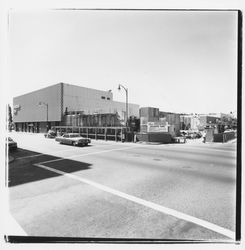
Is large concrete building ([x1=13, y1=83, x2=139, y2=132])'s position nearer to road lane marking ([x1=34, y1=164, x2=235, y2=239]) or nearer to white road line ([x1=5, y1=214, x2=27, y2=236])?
road lane marking ([x1=34, y1=164, x2=235, y2=239])

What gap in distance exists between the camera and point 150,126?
27375mm

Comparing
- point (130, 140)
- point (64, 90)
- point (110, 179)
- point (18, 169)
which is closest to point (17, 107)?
point (64, 90)

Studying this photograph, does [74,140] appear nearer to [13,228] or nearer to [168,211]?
[13,228]

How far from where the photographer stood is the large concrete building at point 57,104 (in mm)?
45719

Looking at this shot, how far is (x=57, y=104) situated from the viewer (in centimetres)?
4628

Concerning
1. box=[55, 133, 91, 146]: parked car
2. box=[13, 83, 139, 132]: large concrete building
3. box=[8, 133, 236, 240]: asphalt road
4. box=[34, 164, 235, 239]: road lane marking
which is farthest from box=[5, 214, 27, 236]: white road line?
box=[13, 83, 139, 132]: large concrete building

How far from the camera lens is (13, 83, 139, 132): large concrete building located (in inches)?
1800

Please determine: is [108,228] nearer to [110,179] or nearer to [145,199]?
[145,199]

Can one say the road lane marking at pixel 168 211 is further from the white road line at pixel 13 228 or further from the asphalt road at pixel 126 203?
the white road line at pixel 13 228

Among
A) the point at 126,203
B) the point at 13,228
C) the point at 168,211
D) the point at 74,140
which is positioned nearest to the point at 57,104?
the point at 74,140

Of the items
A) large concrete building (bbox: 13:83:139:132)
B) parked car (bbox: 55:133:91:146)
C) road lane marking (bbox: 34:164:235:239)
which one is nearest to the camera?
road lane marking (bbox: 34:164:235:239)

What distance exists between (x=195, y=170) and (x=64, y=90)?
41.6 meters

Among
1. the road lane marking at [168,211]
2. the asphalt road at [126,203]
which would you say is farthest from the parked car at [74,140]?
the road lane marking at [168,211]

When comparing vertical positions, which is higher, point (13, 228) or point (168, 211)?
point (168, 211)
